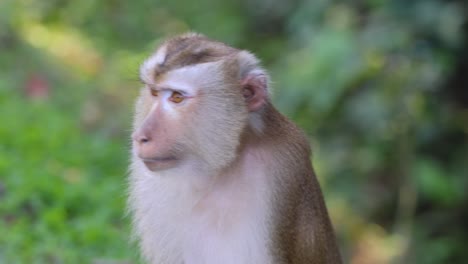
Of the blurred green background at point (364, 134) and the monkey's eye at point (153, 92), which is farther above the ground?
the blurred green background at point (364, 134)

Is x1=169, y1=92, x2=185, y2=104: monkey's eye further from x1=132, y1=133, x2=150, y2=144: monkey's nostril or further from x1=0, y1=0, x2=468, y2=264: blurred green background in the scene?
x1=0, y1=0, x2=468, y2=264: blurred green background

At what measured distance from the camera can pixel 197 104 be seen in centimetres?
373

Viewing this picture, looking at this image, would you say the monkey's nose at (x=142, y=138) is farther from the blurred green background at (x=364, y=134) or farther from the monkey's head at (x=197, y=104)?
the blurred green background at (x=364, y=134)

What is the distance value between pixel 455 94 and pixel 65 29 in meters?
5.21

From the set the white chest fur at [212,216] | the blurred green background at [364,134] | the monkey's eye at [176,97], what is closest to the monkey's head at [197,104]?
the monkey's eye at [176,97]

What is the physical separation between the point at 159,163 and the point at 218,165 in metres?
0.23

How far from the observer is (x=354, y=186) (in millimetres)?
7727

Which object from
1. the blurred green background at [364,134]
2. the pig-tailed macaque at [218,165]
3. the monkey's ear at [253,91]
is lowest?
the pig-tailed macaque at [218,165]

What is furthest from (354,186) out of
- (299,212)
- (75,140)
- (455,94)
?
(299,212)

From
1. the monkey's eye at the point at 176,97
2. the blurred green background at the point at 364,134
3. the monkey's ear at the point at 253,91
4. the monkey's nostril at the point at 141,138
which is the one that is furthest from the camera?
the blurred green background at the point at 364,134

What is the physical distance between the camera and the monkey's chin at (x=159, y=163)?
11.9 ft

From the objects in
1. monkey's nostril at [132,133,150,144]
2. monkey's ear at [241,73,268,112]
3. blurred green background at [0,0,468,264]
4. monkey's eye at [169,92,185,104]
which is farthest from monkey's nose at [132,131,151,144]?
blurred green background at [0,0,468,264]

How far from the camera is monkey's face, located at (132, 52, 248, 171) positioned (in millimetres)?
3664

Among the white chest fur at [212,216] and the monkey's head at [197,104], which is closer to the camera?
the monkey's head at [197,104]
